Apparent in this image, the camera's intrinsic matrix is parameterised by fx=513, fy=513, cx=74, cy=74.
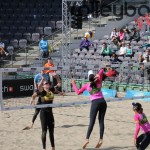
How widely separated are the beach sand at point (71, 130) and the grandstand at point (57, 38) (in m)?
4.11

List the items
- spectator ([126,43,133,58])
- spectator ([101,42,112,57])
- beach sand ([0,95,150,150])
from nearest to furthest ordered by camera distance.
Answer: beach sand ([0,95,150,150]) < spectator ([126,43,133,58]) < spectator ([101,42,112,57])

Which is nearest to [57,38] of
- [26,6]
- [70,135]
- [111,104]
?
[26,6]

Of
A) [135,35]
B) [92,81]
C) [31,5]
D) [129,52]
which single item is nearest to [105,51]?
[129,52]

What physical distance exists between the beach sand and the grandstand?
411cm

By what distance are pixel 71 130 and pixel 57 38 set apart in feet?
55.8

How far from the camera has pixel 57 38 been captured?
31.4 m

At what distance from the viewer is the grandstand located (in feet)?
76.4

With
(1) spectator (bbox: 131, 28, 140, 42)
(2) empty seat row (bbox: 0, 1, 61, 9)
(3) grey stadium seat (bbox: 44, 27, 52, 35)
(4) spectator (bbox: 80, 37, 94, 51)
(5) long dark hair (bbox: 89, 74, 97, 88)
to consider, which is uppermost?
(2) empty seat row (bbox: 0, 1, 61, 9)

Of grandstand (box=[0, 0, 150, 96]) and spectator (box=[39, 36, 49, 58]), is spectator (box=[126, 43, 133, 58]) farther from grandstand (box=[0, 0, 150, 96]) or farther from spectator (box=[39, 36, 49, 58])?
spectator (box=[39, 36, 49, 58])

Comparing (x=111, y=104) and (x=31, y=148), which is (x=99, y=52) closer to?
(x=111, y=104)

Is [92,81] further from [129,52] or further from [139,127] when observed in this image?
[129,52]

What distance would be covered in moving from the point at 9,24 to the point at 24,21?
977 millimetres

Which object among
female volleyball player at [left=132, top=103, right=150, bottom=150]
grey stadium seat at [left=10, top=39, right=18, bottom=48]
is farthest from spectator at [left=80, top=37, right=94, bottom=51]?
female volleyball player at [left=132, top=103, right=150, bottom=150]

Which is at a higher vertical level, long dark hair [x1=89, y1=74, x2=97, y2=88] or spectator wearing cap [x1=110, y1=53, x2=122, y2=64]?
spectator wearing cap [x1=110, y1=53, x2=122, y2=64]
